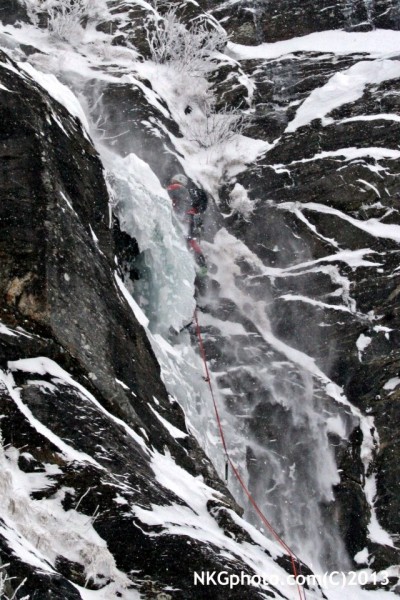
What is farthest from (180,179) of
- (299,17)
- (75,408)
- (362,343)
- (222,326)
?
(75,408)

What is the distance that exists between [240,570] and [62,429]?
5.58 ft

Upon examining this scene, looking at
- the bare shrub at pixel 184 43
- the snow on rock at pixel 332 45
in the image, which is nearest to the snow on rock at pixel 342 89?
the snow on rock at pixel 332 45

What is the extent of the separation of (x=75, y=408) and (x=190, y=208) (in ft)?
29.5

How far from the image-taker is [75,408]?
19.5ft

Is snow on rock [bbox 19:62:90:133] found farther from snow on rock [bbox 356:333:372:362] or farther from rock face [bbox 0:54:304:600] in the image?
snow on rock [bbox 356:333:372:362]

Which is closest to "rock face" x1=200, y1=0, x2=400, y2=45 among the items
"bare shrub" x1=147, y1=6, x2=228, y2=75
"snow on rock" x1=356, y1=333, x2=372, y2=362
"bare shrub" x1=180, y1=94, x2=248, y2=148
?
"bare shrub" x1=147, y1=6, x2=228, y2=75

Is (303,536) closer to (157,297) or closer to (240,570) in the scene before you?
(157,297)

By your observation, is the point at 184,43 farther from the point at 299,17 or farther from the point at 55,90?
the point at 55,90

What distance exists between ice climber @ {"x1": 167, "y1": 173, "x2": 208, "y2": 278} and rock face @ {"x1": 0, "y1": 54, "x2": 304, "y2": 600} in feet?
13.3

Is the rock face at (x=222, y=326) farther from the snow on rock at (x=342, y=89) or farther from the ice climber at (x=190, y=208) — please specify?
the ice climber at (x=190, y=208)

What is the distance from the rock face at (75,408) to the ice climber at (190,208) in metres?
4.05

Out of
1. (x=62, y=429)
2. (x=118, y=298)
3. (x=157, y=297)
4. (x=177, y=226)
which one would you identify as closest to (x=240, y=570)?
(x=62, y=429)

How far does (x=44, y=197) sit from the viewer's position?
24.9 feet

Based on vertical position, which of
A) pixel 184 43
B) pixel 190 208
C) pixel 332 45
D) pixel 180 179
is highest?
pixel 184 43
